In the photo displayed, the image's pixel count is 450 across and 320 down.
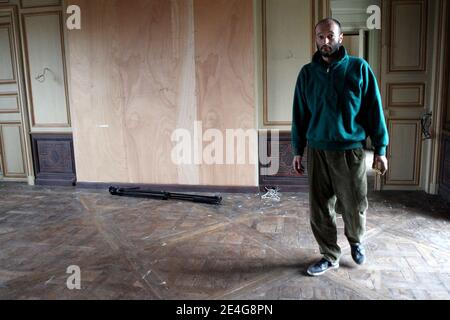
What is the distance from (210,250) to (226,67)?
2.13 metres

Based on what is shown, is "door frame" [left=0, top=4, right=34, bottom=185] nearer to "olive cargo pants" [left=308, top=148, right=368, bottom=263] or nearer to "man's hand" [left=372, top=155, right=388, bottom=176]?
"olive cargo pants" [left=308, top=148, right=368, bottom=263]

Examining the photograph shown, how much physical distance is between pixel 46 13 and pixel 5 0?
0.56 meters

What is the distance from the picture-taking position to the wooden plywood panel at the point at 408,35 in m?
4.10

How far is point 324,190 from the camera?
8.23 feet

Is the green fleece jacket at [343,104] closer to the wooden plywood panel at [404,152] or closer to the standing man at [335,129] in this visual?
the standing man at [335,129]

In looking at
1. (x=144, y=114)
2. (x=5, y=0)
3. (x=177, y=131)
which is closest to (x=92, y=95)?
(x=144, y=114)

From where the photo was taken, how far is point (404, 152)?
14.4 ft

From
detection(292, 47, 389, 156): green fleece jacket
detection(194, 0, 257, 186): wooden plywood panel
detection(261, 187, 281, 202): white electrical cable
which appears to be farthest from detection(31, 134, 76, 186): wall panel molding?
detection(292, 47, 389, 156): green fleece jacket

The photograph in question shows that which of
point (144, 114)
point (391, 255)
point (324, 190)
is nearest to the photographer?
point (324, 190)

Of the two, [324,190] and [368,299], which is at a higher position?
[324,190]

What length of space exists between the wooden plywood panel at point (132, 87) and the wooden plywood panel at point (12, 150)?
3.21 ft

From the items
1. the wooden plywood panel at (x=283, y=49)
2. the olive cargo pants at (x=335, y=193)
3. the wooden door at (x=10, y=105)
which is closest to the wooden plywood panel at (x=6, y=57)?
the wooden door at (x=10, y=105)

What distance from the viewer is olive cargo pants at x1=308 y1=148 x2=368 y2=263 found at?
7.84ft
